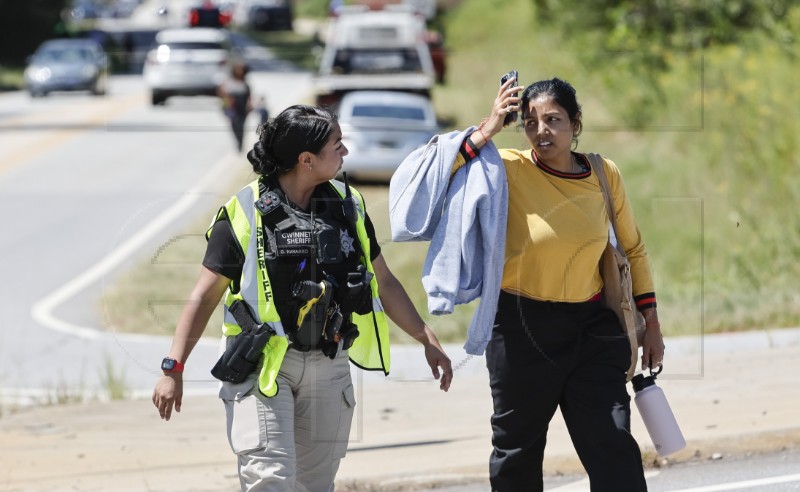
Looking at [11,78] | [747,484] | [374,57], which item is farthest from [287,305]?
[11,78]

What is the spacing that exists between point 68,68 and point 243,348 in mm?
36524

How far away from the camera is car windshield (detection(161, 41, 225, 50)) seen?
3203 centimetres

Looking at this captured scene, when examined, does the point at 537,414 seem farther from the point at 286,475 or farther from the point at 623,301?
the point at 286,475

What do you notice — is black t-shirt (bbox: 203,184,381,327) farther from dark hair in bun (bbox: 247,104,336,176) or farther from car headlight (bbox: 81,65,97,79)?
car headlight (bbox: 81,65,97,79)

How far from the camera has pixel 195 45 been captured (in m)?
32.3

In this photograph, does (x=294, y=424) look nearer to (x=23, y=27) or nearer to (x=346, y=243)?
(x=346, y=243)

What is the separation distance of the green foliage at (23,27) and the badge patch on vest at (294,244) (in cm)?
5467

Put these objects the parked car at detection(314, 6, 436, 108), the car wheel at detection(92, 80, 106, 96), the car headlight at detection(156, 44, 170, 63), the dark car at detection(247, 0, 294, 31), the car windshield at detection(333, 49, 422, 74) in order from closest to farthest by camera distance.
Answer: the parked car at detection(314, 6, 436, 108), the car windshield at detection(333, 49, 422, 74), the car headlight at detection(156, 44, 170, 63), the car wheel at detection(92, 80, 106, 96), the dark car at detection(247, 0, 294, 31)

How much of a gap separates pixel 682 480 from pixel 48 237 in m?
15.0

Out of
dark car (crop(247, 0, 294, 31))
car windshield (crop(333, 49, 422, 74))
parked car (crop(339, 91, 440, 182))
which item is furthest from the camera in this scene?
dark car (crop(247, 0, 294, 31))

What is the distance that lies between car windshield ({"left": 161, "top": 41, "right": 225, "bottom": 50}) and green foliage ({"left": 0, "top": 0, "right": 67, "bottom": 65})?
84.3 feet

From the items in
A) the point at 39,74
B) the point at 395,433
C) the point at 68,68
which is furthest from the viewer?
the point at 39,74

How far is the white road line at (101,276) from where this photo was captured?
14703 mm

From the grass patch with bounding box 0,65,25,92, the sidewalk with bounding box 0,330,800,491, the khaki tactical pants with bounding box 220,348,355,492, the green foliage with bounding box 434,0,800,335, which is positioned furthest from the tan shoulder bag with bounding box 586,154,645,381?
the grass patch with bounding box 0,65,25,92
